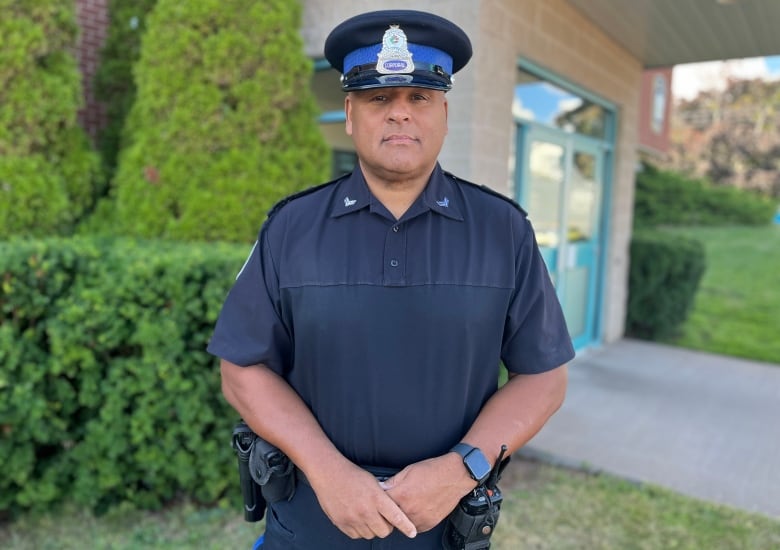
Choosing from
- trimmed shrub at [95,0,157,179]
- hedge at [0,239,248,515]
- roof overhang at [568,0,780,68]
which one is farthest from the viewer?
roof overhang at [568,0,780,68]

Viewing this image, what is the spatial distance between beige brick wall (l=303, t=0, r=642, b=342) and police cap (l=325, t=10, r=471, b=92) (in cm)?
256

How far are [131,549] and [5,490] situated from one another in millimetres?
669

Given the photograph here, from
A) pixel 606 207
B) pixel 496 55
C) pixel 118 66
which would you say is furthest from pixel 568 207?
pixel 118 66

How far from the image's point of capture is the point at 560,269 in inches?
233

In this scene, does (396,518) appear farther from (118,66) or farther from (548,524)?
(118,66)

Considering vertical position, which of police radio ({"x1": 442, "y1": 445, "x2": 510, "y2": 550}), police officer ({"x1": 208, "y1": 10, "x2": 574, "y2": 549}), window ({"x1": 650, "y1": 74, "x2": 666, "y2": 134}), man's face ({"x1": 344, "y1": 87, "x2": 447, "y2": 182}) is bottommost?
police radio ({"x1": 442, "y1": 445, "x2": 510, "y2": 550})

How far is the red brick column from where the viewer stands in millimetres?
5035

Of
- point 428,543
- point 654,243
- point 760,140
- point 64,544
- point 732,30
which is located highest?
point 760,140

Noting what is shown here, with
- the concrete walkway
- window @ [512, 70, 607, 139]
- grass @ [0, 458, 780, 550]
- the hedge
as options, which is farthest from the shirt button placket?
window @ [512, 70, 607, 139]

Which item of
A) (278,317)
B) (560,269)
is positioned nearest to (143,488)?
(278,317)

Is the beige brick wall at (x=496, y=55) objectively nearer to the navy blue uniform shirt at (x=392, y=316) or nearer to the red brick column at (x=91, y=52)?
the red brick column at (x=91, y=52)

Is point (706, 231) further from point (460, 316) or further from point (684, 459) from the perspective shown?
point (460, 316)

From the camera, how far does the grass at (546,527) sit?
112 inches

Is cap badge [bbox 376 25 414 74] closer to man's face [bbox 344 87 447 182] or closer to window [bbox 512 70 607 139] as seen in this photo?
man's face [bbox 344 87 447 182]
